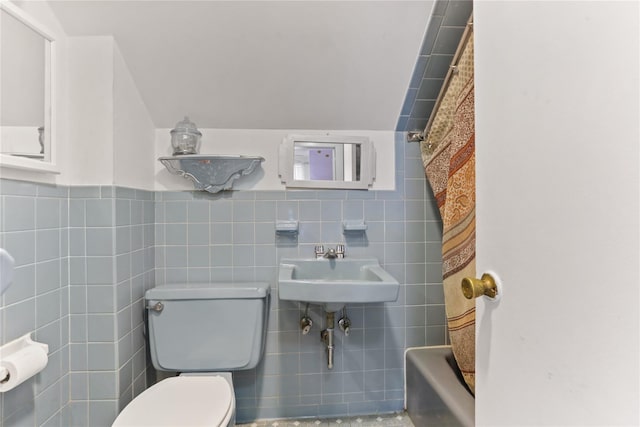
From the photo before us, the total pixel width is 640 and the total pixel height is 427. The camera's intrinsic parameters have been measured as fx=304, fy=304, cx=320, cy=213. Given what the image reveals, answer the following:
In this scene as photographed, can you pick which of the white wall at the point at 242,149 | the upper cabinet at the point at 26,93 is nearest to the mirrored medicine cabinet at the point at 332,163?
the white wall at the point at 242,149

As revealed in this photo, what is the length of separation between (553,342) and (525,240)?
0.15m

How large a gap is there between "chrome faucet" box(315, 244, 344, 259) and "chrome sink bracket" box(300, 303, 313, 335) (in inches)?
11.2

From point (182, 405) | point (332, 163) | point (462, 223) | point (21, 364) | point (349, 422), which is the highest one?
point (332, 163)

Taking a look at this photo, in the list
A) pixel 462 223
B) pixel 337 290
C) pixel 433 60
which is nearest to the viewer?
pixel 462 223

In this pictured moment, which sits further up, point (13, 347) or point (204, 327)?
point (13, 347)

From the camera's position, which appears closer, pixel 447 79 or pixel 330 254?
pixel 447 79

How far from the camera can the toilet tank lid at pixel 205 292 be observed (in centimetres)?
135

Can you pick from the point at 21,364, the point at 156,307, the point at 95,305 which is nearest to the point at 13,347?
the point at 21,364

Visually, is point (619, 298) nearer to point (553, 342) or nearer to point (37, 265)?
point (553, 342)

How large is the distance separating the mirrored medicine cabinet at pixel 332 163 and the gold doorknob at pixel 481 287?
1057 mm

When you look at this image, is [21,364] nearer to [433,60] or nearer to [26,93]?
[26,93]

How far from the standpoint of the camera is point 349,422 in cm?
157

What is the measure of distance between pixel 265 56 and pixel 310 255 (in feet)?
3.17

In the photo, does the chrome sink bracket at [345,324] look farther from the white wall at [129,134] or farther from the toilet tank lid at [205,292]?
the white wall at [129,134]
